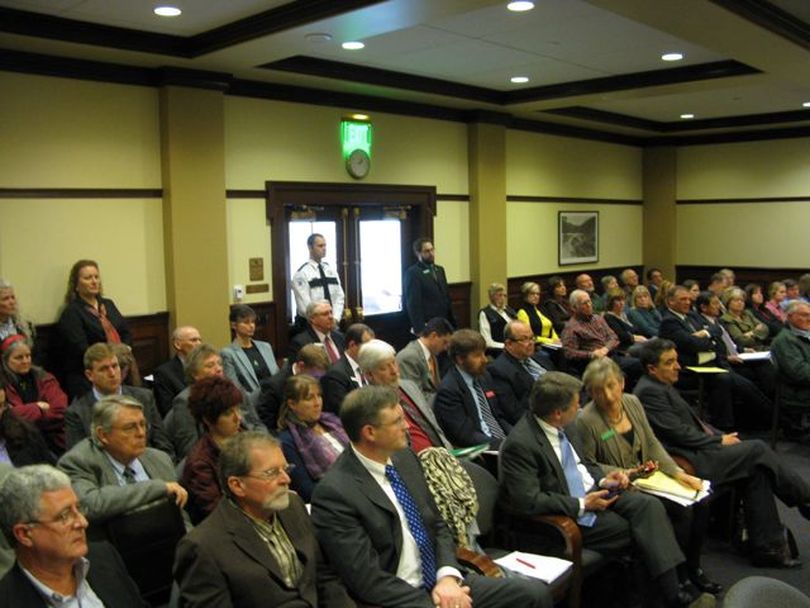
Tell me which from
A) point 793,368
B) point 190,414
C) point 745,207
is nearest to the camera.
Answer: point 190,414

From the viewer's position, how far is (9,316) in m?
4.99

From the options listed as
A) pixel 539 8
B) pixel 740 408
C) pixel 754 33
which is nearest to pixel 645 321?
pixel 740 408

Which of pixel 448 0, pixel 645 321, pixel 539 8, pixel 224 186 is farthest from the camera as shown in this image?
pixel 645 321

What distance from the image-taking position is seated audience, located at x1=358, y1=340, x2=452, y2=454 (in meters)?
3.88

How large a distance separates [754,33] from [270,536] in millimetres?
4727

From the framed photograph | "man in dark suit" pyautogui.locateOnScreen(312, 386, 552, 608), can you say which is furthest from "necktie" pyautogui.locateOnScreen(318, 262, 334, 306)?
the framed photograph

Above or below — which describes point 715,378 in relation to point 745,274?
below

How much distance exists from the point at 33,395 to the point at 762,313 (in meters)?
7.17

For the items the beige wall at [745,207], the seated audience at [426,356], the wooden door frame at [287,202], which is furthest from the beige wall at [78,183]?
the beige wall at [745,207]

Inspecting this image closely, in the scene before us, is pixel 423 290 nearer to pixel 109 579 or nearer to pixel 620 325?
pixel 620 325

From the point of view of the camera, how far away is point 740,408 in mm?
6734

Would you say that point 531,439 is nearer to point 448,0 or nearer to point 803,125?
point 448,0

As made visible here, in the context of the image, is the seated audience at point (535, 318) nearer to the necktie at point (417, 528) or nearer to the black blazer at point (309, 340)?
the black blazer at point (309, 340)

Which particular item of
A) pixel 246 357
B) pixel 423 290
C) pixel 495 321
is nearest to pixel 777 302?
pixel 495 321
